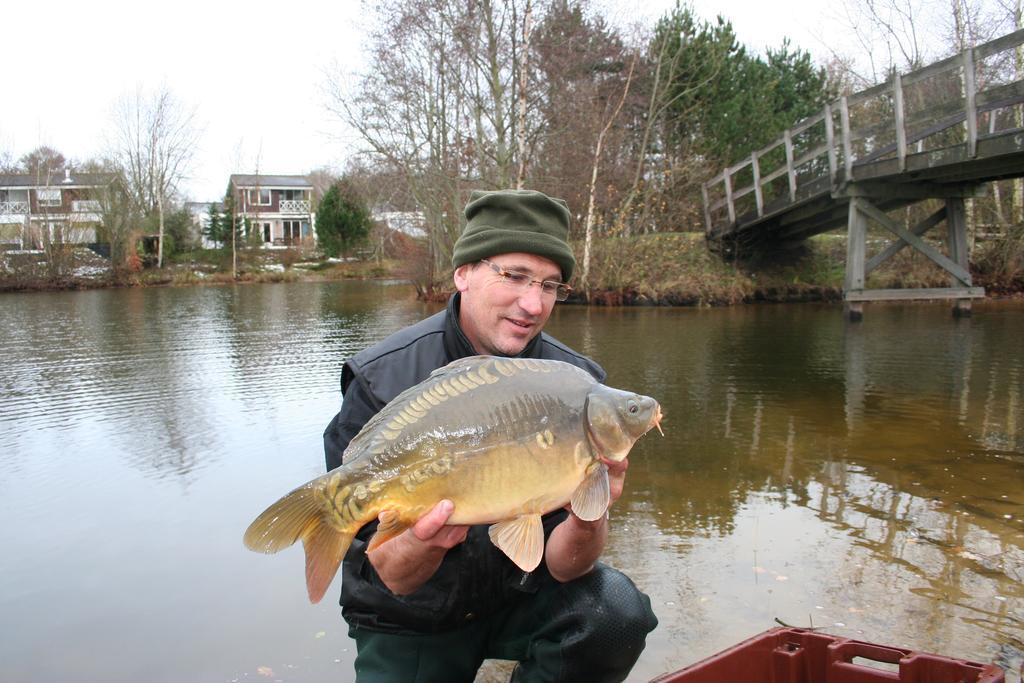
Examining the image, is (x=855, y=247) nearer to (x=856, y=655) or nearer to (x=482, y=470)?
(x=856, y=655)

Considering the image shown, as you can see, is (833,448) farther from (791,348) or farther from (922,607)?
(791,348)

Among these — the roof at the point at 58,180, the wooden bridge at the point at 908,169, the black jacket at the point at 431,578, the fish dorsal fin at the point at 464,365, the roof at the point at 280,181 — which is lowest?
the black jacket at the point at 431,578

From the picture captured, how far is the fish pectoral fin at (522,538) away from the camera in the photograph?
2322mm

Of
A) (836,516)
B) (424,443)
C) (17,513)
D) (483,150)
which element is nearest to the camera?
(424,443)

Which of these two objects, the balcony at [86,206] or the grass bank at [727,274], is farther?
the balcony at [86,206]

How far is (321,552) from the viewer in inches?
93.3

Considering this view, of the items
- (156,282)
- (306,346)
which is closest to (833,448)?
(306,346)

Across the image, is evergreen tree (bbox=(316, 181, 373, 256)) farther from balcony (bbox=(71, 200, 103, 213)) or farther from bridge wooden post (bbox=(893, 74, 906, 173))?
bridge wooden post (bbox=(893, 74, 906, 173))

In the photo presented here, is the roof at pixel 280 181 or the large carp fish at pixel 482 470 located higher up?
the roof at pixel 280 181

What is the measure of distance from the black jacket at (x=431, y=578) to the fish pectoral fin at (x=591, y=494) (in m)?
0.69

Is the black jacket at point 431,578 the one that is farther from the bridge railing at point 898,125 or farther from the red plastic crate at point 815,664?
the bridge railing at point 898,125

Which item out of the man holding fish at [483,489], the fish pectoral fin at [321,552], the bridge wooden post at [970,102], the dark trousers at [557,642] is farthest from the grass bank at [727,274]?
the fish pectoral fin at [321,552]

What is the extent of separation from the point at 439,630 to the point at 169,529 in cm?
386

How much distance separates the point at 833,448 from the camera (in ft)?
25.2
